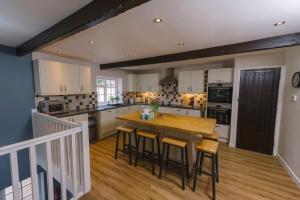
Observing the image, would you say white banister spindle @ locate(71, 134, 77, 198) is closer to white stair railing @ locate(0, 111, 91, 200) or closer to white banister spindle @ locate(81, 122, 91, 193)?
white stair railing @ locate(0, 111, 91, 200)

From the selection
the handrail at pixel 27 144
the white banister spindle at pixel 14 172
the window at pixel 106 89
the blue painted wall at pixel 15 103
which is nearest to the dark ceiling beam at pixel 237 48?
the window at pixel 106 89

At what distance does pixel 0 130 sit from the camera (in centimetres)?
269

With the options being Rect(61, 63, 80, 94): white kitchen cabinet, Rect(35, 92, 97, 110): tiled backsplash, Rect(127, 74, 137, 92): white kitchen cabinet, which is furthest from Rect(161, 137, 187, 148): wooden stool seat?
Rect(127, 74, 137, 92): white kitchen cabinet

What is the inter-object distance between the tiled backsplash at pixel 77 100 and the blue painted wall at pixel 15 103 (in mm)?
351

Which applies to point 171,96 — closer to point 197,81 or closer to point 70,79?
point 197,81

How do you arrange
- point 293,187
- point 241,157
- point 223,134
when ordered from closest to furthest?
point 293,187 → point 241,157 → point 223,134

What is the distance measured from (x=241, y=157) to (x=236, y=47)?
232cm

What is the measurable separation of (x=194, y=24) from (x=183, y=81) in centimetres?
286

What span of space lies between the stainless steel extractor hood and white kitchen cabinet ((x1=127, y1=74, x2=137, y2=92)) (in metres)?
1.17

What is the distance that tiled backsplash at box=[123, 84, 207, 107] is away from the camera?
4.65 metres

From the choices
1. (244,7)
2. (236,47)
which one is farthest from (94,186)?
(236,47)

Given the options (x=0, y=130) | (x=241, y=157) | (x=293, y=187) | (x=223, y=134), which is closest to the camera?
(x=293, y=187)

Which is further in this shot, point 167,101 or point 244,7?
point 167,101

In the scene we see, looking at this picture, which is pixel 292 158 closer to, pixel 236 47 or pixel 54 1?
pixel 236 47
